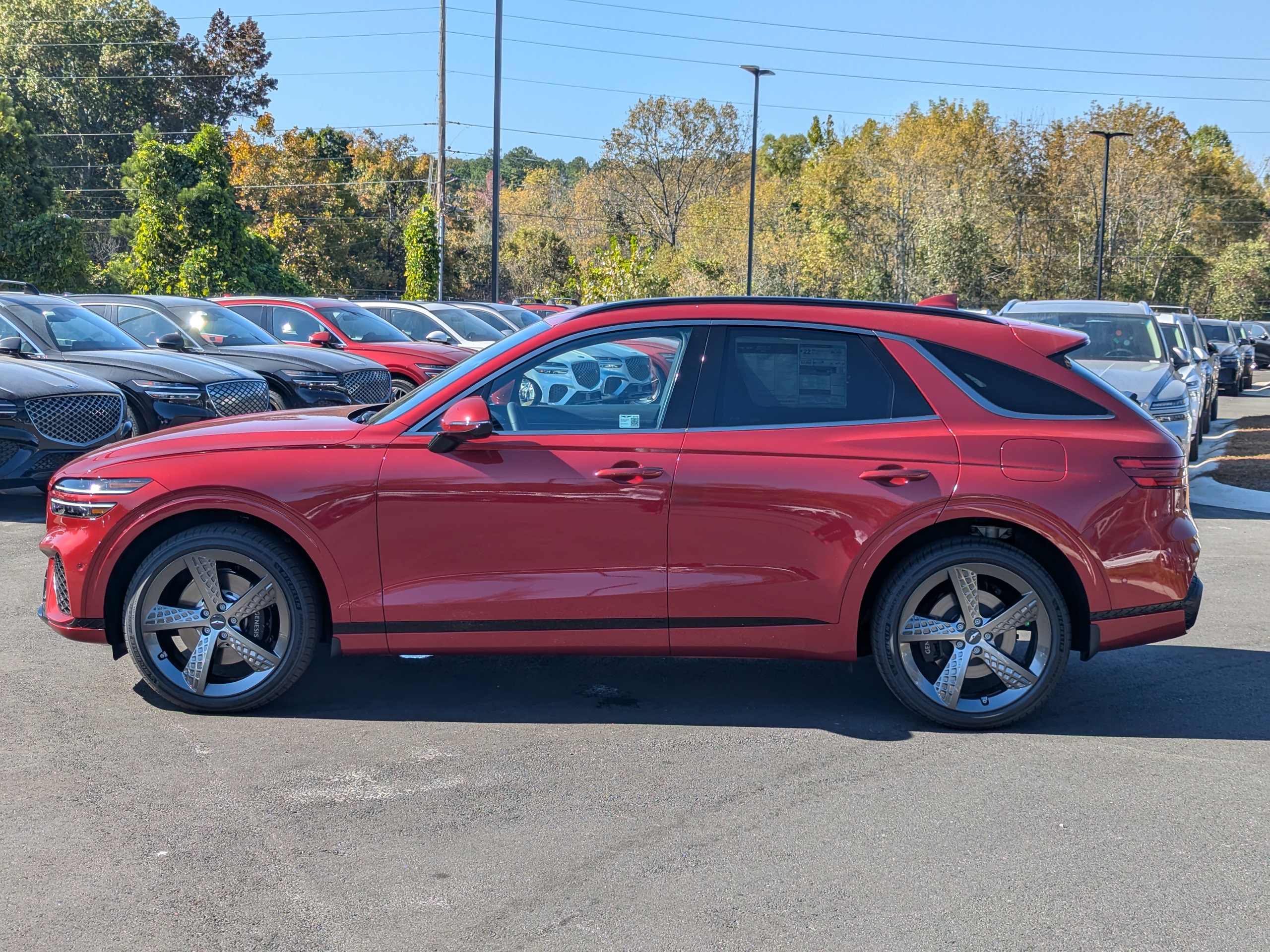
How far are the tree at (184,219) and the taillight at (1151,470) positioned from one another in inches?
1011

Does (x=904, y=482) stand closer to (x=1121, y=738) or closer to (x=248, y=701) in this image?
(x=1121, y=738)

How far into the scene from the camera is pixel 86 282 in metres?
34.9

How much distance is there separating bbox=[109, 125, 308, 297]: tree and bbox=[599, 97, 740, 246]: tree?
1537 inches

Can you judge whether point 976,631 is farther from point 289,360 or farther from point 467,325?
point 467,325

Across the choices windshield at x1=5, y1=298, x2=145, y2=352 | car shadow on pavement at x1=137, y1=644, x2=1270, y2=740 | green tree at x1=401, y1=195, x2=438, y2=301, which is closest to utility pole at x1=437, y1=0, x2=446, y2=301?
green tree at x1=401, y1=195, x2=438, y2=301

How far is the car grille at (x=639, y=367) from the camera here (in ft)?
16.6

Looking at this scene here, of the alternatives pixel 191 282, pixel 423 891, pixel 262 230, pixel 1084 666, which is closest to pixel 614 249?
pixel 191 282

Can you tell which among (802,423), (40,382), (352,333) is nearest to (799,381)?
(802,423)

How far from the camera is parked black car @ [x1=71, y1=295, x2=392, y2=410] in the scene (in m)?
13.4

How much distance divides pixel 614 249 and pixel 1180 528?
1334 inches

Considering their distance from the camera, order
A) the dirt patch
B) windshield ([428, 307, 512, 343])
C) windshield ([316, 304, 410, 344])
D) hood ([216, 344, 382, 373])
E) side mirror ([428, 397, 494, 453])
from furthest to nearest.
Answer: windshield ([428, 307, 512, 343]) → windshield ([316, 304, 410, 344]) → hood ([216, 344, 382, 373]) → the dirt patch → side mirror ([428, 397, 494, 453])

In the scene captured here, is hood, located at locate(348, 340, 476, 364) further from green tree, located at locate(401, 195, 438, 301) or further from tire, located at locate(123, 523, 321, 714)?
green tree, located at locate(401, 195, 438, 301)

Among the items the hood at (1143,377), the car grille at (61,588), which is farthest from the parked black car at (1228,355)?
the car grille at (61,588)

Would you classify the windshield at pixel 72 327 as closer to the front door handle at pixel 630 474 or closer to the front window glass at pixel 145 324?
the front window glass at pixel 145 324
